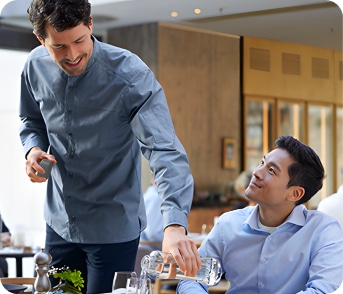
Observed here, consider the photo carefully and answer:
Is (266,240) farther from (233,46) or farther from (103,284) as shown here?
(233,46)

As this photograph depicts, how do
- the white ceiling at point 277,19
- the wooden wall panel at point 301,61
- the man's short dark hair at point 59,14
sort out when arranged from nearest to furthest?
1. the man's short dark hair at point 59,14
2. the white ceiling at point 277,19
3. the wooden wall panel at point 301,61

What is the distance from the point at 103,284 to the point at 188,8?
3842 millimetres

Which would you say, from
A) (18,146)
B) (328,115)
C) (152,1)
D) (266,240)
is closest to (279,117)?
(328,115)

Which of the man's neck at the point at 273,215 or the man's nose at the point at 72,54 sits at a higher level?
the man's nose at the point at 72,54

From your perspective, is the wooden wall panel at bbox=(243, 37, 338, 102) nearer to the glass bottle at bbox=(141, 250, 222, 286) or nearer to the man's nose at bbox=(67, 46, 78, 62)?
the man's nose at bbox=(67, 46, 78, 62)

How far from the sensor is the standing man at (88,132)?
6.53 feet

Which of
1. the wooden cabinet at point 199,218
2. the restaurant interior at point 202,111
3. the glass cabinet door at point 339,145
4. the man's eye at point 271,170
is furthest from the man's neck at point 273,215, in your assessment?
the glass cabinet door at point 339,145

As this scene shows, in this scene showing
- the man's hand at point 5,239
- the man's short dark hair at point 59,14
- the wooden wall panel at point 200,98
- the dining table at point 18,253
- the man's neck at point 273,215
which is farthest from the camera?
the wooden wall panel at point 200,98

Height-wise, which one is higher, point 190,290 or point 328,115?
point 328,115

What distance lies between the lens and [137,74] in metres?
2.12

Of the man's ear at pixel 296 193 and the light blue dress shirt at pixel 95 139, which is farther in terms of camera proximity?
the man's ear at pixel 296 193

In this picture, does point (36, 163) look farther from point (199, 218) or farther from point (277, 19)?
point (199, 218)

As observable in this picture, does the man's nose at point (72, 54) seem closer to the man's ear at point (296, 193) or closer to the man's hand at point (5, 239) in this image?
the man's ear at point (296, 193)

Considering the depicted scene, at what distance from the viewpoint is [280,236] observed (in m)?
2.32
